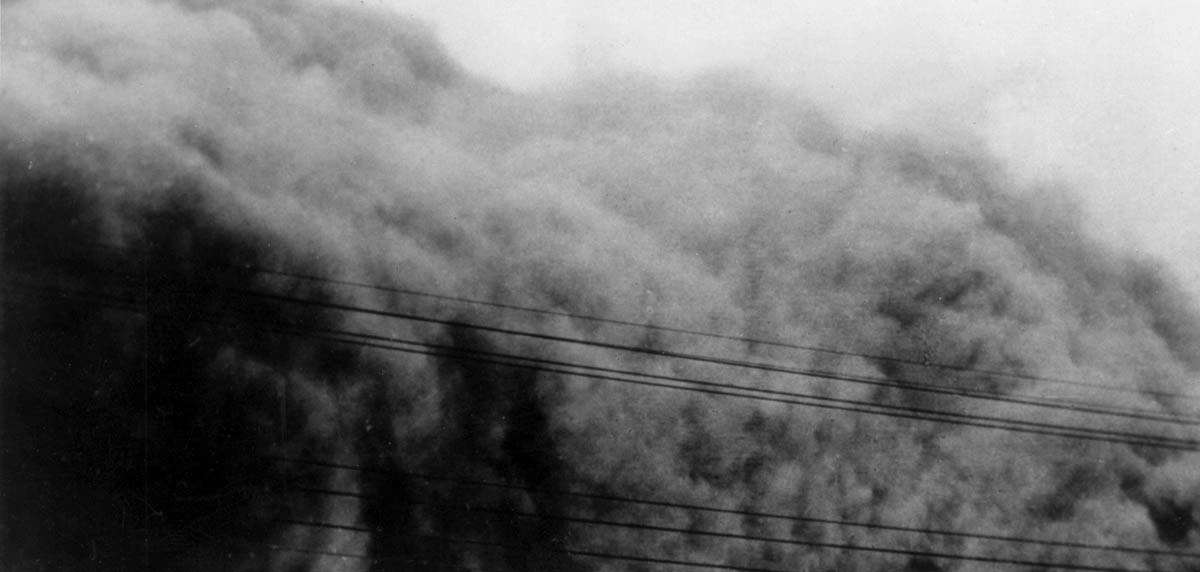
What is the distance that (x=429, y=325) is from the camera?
5594 millimetres

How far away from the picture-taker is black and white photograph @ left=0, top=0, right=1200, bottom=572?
528 cm

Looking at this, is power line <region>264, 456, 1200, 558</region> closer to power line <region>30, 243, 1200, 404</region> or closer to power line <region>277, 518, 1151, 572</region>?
power line <region>277, 518, 1151, 572</region>

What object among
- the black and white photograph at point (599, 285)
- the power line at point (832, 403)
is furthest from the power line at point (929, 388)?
the power line at point (832, 403)

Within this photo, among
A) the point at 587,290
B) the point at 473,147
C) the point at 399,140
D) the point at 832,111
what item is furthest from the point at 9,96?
the point at 832,111

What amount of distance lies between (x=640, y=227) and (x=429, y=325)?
1725 mm

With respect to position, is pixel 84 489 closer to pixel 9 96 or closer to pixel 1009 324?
pixel 9 96

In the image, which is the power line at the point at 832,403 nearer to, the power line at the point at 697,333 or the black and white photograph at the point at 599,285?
the black and white photograph at the point at 599,285

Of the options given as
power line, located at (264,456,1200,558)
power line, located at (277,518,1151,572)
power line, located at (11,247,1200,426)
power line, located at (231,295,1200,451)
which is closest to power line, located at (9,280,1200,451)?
power line, located at (231,295,1200,451)

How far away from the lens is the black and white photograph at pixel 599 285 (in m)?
5.28

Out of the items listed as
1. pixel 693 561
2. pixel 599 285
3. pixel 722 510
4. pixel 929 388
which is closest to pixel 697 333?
pixel 599 285

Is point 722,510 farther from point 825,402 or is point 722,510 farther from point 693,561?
point 825,402

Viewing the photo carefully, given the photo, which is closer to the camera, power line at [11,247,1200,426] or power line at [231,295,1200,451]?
power line at [231,295,1200,451]

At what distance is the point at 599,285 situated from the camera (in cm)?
576

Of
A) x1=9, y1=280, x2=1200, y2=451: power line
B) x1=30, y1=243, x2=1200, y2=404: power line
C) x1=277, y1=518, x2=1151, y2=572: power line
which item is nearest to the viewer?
x1=30, y1=243, x2=1200, y2=404: power line
